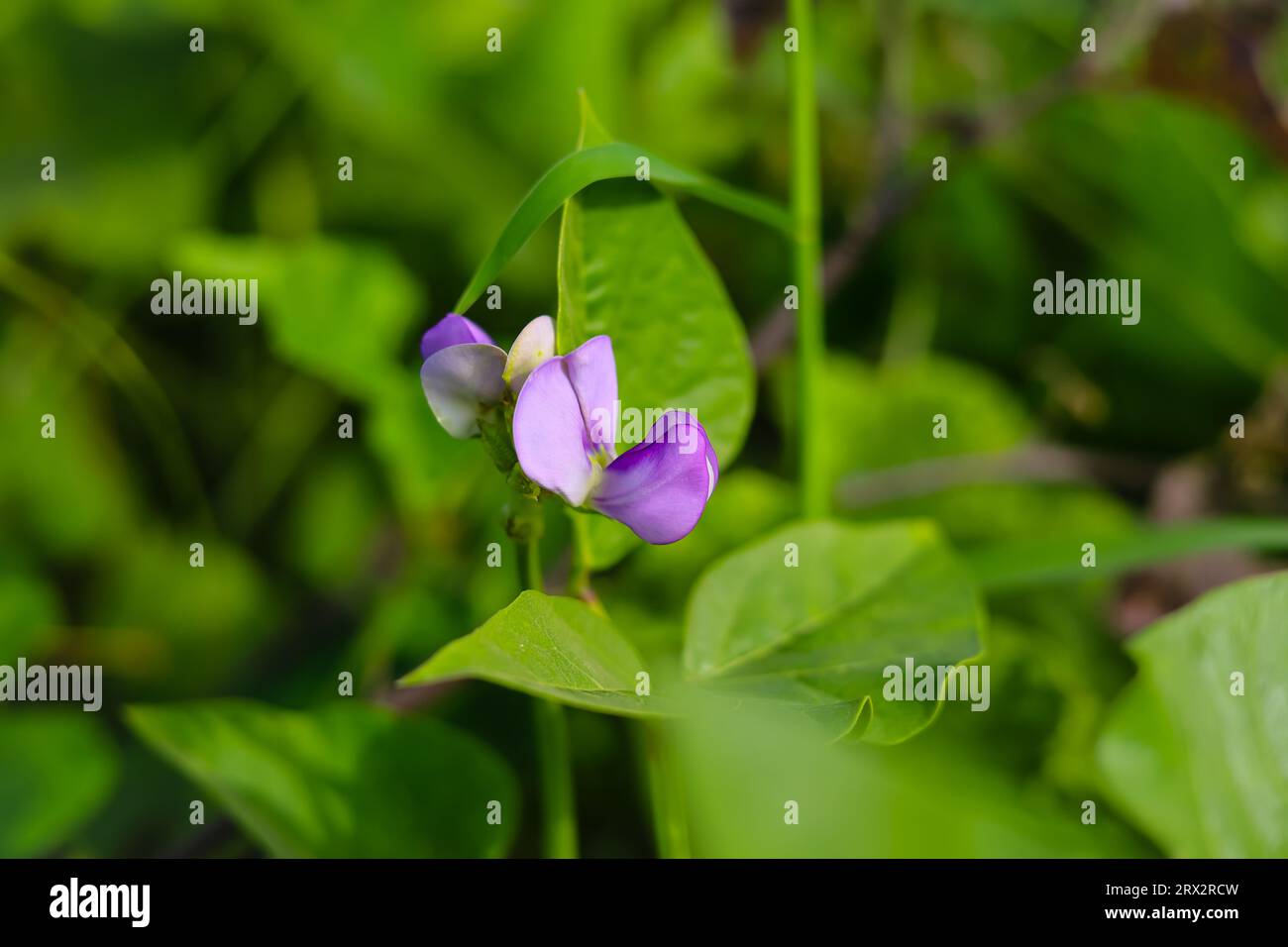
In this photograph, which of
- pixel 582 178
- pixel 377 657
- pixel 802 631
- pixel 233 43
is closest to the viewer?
pixel 582 178

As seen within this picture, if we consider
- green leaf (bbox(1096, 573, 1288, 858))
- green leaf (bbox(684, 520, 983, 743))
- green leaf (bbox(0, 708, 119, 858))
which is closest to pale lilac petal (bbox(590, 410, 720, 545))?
green leaf (bbox(684, 520, 983, 743))

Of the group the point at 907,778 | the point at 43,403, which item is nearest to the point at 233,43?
the point at 43,403

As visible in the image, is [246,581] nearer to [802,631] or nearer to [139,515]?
[139,515]

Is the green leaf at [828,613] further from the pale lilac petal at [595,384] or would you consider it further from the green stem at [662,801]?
the pale lilac petal at [595,384]

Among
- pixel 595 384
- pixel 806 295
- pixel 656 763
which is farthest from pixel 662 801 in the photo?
pixel 806 295

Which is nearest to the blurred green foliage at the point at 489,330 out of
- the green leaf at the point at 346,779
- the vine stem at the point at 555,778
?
the green leaf at the point at 346,779

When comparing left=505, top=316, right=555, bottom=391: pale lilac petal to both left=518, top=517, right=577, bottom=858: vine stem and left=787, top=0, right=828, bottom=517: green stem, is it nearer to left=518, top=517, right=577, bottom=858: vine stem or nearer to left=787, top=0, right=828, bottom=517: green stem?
left=518, top=517, right=577, bottom=858: vine stem
